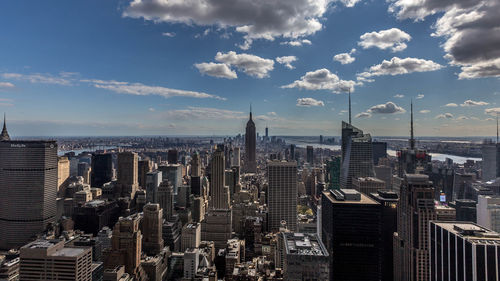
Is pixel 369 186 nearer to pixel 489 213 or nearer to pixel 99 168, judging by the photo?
pixel 489 213

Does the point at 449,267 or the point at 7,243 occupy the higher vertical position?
the point at 449,267

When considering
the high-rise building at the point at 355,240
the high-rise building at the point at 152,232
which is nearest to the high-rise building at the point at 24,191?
the high-rise building at the point at 152,232

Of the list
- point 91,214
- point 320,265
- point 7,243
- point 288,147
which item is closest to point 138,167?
point 91,214

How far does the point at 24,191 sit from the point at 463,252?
44.8 m

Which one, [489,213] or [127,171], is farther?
[127,171]

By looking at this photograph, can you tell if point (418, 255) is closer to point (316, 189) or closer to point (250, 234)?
point (250, 234)

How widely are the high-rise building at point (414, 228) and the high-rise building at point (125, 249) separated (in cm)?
2237

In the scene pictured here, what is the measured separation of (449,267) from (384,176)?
30.4 metres

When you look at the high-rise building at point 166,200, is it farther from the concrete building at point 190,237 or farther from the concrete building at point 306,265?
the concrete building at point 306,265

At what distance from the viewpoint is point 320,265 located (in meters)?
14.0

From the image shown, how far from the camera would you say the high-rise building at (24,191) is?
3469cm

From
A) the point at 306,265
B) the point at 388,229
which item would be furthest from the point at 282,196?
the point at 306,265

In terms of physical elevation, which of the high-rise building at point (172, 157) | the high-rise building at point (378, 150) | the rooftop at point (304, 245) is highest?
the high-rise building at point (378, 150)

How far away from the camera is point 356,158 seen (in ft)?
147
